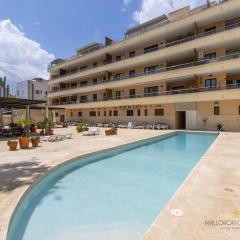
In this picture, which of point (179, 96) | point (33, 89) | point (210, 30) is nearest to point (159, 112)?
point (179, 96)

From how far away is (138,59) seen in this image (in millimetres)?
33906

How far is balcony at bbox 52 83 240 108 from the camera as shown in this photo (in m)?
24.9

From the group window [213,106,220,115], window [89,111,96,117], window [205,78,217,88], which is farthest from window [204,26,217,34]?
window [89,111,96,117]

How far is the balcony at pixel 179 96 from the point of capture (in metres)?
24.9

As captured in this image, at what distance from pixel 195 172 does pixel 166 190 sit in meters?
1.23

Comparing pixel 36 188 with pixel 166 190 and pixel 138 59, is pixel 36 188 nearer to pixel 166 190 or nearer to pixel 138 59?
pixel 166 190

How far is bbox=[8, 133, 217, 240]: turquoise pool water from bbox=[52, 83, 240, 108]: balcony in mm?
16164

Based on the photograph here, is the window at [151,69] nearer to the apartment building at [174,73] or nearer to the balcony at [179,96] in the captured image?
the apartment building at [174,73]

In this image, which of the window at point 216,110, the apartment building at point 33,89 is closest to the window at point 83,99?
the apartment building at point 33,89

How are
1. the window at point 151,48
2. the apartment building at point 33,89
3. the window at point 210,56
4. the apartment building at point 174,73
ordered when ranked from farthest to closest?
the apartment building at point 33,89
the window at point 151,48
the window at point 210,56
the apartment building at point 174,73

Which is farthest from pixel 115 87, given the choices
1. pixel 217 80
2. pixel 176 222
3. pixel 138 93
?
pixel 176 222

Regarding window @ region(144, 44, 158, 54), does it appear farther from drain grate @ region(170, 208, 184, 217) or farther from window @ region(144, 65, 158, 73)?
drain grate @ region(170, 208, 184, 217)

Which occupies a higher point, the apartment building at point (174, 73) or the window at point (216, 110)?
the apartment building at point (174, 73)

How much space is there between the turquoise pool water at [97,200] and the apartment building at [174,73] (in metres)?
17.6
